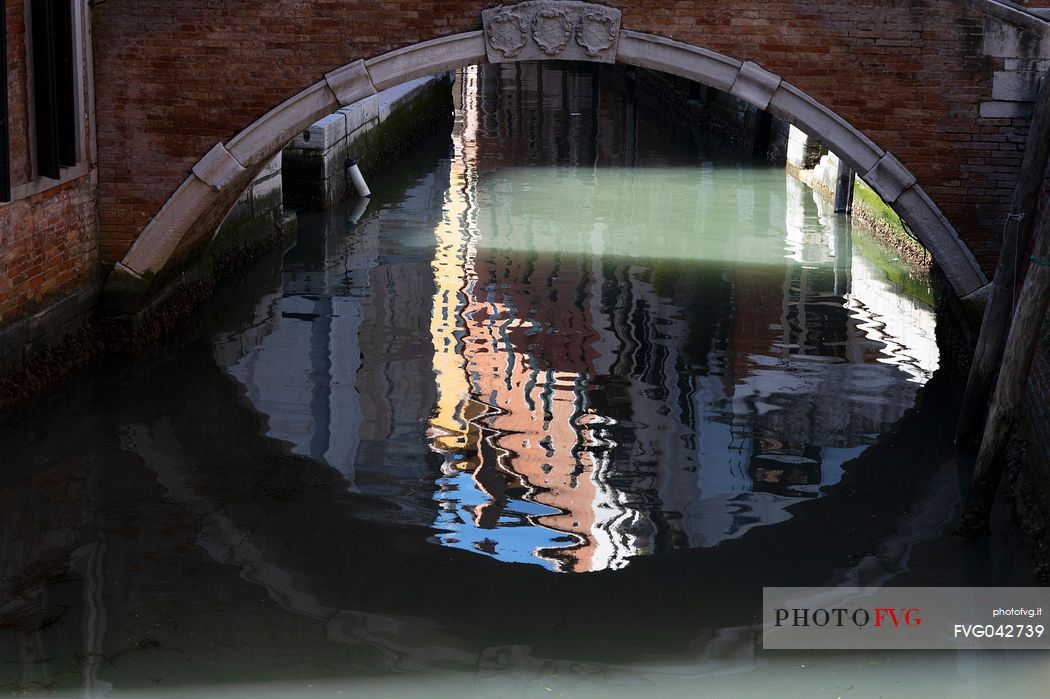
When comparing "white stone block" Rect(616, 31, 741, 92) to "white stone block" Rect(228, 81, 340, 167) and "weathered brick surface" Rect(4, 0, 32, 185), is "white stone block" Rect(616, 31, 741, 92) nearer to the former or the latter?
"white stone block" Rect(228, 81, 340, 167)

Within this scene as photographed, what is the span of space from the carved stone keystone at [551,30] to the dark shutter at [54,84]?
5.90 feet

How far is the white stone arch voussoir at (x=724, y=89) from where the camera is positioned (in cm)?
577

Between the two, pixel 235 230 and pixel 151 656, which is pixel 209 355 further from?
pixel 151 656

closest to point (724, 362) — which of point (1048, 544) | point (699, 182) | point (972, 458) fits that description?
point (972, 458)

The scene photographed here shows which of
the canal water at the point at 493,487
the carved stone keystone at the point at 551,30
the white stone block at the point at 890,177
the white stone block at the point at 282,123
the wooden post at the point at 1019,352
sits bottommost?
the canal water at the point at 493,487

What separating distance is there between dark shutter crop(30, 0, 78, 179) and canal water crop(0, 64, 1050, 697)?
3.42 feet

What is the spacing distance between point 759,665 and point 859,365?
9.70 ft

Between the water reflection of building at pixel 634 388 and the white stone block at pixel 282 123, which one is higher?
the white stone block at pixel 282 123

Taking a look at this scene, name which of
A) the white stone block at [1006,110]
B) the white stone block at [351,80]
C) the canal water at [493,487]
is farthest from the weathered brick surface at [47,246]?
the white stone block at [1006,110]

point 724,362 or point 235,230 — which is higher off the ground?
point 235,230

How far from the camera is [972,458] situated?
528 centimetres

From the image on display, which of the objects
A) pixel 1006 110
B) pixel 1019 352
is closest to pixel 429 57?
pixel 1006 110

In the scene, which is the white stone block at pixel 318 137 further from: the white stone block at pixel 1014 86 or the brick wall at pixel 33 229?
the white stone block at pixel 1014 86

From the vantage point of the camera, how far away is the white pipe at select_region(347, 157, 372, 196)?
10.7 metres
